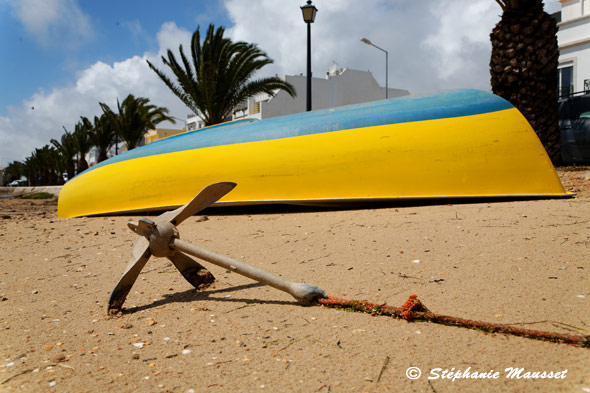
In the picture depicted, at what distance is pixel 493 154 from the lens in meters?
4.91

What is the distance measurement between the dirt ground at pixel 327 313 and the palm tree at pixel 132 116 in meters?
20.2

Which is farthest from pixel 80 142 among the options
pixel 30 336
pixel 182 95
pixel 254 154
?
pixel 30 336

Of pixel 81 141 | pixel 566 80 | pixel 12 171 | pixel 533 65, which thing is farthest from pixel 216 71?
pixel 12 171

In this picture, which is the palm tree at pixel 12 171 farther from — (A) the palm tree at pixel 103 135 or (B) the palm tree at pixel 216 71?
(B) the palm tree at pixel 216 71

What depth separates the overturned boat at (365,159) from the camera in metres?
4.90

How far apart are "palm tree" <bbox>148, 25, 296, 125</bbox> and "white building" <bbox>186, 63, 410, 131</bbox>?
509 inches

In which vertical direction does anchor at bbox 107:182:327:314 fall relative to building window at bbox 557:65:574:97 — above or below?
below

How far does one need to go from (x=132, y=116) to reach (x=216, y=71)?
12236mm

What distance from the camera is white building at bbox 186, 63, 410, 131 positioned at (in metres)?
27.9

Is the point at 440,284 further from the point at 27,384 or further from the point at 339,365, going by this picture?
the point at 27,384

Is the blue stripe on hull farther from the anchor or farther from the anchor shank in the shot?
the anchor shank

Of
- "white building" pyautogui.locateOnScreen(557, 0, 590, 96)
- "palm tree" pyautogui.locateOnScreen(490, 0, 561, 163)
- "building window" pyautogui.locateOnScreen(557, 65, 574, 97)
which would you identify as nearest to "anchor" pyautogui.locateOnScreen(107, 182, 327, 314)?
"palm tree" pyautogui.locateOnScreen(490, 0, 561, 163)

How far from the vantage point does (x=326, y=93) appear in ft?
99.0

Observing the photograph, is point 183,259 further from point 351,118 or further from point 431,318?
point 351,118
